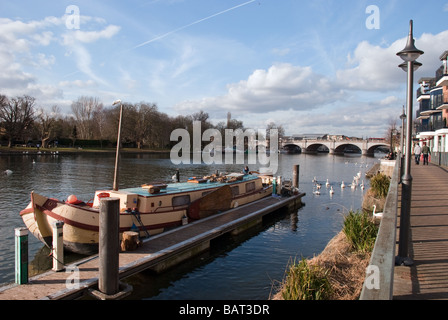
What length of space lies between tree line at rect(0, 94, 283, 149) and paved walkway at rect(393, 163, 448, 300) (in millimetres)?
66460

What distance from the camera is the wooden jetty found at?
Result: 9039 mm

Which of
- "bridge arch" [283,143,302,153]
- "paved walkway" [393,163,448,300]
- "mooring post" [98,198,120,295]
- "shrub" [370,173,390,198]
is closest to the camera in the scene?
"paved walkway" [393,163,448,300]

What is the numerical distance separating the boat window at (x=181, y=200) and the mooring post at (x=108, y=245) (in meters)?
7.32

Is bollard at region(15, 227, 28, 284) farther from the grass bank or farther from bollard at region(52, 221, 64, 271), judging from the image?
the grass bank

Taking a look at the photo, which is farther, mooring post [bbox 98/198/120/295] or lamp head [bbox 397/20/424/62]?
mooring post [bbox 98/198/120/295]

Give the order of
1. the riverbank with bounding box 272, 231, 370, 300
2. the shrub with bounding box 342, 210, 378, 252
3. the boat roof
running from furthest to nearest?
A: 1. the boat roof
2. the shrub with bounding box 342, 210, 378, 252
3. the riverbank with bounding box 272, 231, 370, 300

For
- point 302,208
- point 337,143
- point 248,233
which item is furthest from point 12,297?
point 337,143

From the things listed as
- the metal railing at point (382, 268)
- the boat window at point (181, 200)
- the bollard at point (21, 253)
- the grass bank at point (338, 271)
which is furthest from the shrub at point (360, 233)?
the bollard at point (21, 253)

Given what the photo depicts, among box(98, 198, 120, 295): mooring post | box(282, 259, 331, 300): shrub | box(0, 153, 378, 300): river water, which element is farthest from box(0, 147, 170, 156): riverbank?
box(282, 259, 331, 300): shrub

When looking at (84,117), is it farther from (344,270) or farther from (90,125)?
(344,270)

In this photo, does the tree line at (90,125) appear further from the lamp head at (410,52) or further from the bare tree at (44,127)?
the lamp head at (410,52)

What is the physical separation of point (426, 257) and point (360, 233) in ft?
10.7
